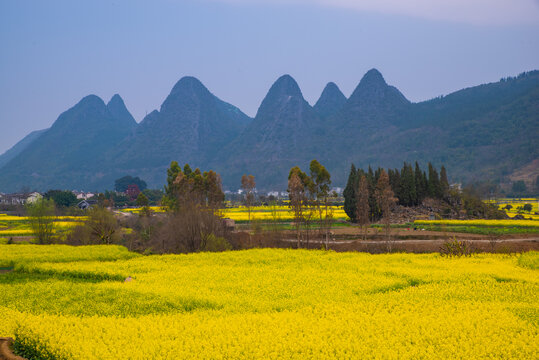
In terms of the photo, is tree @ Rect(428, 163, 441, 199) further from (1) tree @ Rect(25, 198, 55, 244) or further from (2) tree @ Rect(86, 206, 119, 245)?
(1) tree @ Rect(25, 198, 55, 244)

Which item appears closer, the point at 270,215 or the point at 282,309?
the point at 282,309

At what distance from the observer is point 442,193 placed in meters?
66.8

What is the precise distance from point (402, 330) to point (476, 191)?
194ft

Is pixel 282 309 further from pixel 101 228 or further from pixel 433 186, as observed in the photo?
pixel 433 186

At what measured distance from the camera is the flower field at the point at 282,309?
9.29 metres

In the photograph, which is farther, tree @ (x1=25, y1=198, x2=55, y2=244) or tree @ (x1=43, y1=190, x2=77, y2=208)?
tree @ (x1=43, y1=190, x2=77, y2=208)

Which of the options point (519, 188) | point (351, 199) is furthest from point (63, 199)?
point (519, 188)

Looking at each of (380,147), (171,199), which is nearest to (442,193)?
(171,199)

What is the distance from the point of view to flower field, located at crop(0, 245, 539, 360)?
929cm

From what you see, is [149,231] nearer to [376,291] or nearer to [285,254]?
[285,254]

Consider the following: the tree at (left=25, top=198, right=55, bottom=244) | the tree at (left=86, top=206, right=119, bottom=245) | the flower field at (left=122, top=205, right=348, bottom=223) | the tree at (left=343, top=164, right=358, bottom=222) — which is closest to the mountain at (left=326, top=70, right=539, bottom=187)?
the flower field at (left=122, top=205, right=348, bottom=223)

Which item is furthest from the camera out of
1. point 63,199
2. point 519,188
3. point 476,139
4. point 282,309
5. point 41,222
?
point 476,139

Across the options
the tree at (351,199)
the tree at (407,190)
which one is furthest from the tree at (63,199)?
the tree at (407,190)

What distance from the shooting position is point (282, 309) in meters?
13.3
